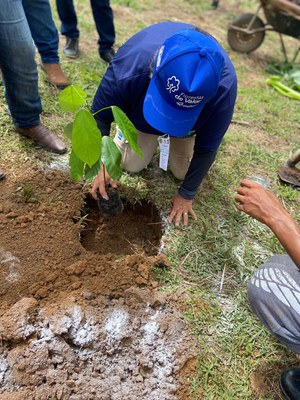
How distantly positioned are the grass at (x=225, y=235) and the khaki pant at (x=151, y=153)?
6cm

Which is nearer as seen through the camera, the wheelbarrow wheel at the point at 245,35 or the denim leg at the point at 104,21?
the denim leg at the point at 104,21

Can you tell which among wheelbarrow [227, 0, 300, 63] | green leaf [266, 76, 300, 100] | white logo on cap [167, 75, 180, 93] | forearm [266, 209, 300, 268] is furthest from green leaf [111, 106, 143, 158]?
wheelbarrow [227, 0, 300, 63]

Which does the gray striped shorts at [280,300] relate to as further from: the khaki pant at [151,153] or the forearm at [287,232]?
the khaki pant at [151,153]

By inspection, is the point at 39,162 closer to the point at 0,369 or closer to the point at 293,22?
the point at 0,369

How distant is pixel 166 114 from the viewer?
138 cm

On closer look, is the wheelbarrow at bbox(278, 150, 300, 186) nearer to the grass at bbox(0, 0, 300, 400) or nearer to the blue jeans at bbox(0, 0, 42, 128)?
the grass at bbox(0, 0, 300, 400)

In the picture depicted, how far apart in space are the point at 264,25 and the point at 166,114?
308cm

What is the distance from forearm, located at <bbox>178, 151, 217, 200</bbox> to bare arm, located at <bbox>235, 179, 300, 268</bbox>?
1.06 feet

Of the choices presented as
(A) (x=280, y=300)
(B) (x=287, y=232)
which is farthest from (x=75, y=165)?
(A) (x=280, y=300)

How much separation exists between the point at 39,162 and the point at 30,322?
0.94m

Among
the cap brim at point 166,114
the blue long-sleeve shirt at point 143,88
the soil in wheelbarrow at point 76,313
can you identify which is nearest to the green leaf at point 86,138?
the cap brim at point 166,114

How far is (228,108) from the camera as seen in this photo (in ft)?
5.21

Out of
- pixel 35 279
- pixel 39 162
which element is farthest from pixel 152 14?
pixel 35 279

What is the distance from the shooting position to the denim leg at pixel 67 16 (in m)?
2.66
